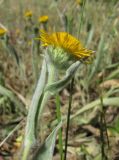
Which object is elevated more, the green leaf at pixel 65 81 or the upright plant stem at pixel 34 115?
the green leaf at pixel 65 81

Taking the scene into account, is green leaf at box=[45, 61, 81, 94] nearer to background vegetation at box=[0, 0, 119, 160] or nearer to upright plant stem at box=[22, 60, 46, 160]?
upright plant stem at box=[22, 60, 46, 160]

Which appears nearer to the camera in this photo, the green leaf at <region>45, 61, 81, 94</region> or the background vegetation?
the green leaf at <region>45, 61, 81, 94</region>

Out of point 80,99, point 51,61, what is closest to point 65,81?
point 51,61

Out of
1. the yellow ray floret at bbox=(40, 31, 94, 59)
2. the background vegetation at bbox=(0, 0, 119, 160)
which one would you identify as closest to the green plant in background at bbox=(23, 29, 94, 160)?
the yellow ray floret at bbox=(40, 31, 94, 59)

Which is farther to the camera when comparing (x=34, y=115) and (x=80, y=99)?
(x=80, y=99)

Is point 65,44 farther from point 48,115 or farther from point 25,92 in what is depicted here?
point 25,92

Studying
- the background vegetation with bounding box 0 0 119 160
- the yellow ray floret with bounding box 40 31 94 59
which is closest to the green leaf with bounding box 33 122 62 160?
the yellow ray floret with bounding box 40 31 94 59

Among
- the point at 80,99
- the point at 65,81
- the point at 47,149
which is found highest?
the point at 80,99

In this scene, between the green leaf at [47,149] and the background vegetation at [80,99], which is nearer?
the green leaf at [47,149]

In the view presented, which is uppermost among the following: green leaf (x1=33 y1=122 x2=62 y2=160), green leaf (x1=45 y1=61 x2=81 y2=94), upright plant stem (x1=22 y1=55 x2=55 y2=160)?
green leaf (x1=45 y1=61 x2=81 y2=94)

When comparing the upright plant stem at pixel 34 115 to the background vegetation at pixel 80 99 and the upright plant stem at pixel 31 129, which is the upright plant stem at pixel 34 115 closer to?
the upright plant stem at pixel 31 129

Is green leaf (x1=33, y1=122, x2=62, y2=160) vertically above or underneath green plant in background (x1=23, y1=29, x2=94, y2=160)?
underneath

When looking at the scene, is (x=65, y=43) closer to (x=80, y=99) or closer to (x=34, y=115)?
(x=34, y=115)

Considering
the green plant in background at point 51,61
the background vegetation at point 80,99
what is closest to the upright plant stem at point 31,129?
the green plant in background at point 51,61
